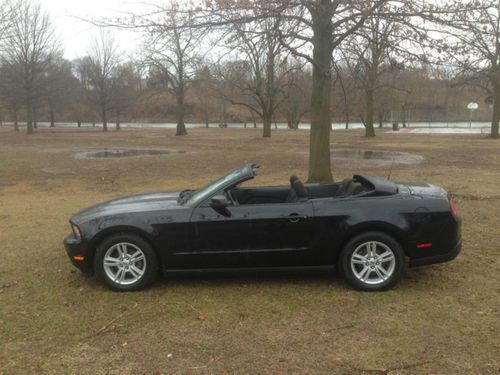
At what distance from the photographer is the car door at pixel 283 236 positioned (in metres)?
4.68

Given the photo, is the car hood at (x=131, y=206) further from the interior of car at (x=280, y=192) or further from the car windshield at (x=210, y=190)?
the interior of car at (x=280, y=192)

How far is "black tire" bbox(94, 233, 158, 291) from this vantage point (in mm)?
4745

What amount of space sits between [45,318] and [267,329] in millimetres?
1954

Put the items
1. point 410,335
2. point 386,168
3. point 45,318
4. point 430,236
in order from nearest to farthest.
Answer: point 410,335
point 45,318
point 430,236
point 386,168

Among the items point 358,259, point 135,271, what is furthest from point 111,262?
point 358,259

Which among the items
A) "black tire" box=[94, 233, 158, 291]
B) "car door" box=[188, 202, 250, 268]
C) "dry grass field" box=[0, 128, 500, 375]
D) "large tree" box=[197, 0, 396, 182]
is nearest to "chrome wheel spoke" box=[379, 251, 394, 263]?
"dry grass field" box=[0, 128, 500, 375]

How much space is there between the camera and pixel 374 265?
4.65m

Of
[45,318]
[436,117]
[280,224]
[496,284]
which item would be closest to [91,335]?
A: [45,318]

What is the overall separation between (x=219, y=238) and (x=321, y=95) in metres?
7.45

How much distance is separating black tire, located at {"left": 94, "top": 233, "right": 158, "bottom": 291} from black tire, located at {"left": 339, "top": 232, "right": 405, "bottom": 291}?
6.03 ft

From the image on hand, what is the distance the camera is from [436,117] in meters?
68.4

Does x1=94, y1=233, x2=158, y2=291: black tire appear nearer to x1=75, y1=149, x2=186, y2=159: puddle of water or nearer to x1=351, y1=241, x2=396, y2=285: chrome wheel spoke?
x1=351, y1=241, x2=396, y2=285: chrome wheel spoke

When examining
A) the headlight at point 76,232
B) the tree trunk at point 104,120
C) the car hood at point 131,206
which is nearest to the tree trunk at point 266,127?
the tree trunk at point 104,120

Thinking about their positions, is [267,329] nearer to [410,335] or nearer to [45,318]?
[410,335]
